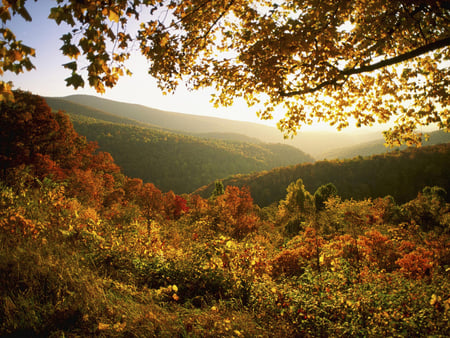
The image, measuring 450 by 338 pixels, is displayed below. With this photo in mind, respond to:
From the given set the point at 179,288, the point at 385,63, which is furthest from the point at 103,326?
the point at 385,63

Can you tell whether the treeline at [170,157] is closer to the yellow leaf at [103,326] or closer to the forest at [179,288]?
the forest at [179,288]

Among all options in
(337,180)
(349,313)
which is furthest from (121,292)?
(337,180)

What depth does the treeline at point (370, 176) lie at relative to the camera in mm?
55031

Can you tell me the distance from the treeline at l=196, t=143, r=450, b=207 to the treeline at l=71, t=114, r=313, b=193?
31.9m

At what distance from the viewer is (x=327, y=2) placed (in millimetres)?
4441

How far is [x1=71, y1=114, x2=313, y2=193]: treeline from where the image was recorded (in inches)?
3952

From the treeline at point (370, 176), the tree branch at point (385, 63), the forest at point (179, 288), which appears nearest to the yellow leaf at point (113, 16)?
the forest at point (179, 288)

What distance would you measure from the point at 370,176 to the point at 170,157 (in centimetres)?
8197

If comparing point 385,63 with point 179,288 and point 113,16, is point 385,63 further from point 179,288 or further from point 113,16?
point 179,288

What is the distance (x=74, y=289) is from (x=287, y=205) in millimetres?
29143

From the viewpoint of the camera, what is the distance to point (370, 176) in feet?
201

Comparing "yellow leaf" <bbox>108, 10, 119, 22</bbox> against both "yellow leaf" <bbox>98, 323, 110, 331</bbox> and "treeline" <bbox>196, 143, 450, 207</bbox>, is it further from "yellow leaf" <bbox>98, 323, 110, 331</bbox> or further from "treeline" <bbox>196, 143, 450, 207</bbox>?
"treeline" <bbox>196, 143, 450, 207</bbox>

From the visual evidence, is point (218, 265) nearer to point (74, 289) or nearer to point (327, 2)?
point (74, 289)

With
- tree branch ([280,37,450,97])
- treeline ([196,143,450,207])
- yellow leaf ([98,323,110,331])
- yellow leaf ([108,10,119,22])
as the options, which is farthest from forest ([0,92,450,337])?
treeline ([196,143,450,207])
